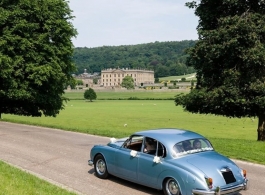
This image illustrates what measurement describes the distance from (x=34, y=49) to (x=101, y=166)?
20.9 m

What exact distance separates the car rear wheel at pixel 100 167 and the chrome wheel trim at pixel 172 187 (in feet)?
7.81

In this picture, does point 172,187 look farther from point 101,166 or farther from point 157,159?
point 101,166

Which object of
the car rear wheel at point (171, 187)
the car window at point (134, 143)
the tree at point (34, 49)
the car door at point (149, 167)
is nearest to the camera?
the car rear wheel at point (171, 187)

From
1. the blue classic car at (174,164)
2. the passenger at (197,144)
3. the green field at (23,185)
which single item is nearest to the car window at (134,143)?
the blue classic car at (174,164)

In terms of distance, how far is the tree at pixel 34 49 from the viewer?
89.7 ft

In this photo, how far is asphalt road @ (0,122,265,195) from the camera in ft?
29.7

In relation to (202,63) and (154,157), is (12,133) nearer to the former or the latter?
(202,63)

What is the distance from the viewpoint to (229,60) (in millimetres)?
17594

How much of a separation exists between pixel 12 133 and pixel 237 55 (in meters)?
12.1

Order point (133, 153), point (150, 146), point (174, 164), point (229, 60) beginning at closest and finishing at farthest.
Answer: point (174, 164)
point (150, 146)
point (133, 153)
point (229, 60)

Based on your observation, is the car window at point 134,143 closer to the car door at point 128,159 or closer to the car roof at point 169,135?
the car door at point 128,159

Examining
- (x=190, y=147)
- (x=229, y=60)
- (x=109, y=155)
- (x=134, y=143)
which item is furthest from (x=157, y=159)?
(x=229, y=60)

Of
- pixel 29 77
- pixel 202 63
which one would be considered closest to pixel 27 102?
pixel 29 77

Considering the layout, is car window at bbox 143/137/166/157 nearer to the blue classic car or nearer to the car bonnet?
the blue classic car
